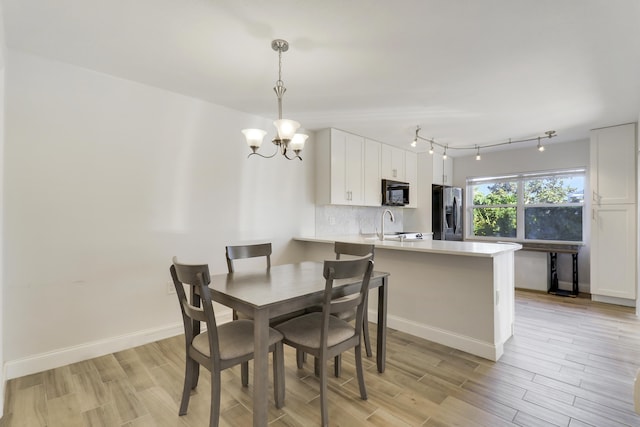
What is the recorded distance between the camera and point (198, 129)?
312 cm

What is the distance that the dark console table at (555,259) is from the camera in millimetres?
4504

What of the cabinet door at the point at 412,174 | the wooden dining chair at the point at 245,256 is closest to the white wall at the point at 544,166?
the cabinet door at the point at 412,174

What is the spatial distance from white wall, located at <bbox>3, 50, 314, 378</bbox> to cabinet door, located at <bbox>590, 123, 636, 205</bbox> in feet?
15.4

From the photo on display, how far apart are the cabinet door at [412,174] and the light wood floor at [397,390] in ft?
9.99

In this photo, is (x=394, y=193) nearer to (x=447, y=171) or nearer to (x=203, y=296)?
(x=447, y=171)

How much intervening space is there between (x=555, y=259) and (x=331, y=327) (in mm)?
4564

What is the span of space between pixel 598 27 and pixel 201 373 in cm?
356

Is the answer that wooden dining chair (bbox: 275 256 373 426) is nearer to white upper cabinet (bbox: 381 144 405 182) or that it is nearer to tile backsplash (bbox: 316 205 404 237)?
tile backsplash (bbox: 316 205 404 237)

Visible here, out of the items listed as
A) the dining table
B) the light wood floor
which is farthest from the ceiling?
the light wood floor

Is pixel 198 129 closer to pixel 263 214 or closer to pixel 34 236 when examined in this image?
pixel 263 214

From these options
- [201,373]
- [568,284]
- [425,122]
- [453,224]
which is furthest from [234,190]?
[568,284]

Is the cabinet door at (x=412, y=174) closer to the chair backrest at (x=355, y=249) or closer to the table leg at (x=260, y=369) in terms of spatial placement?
the chair backrest at (x=355, y=249)

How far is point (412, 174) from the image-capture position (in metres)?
5.50

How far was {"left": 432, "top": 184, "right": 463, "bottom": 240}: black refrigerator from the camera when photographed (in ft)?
17.6
